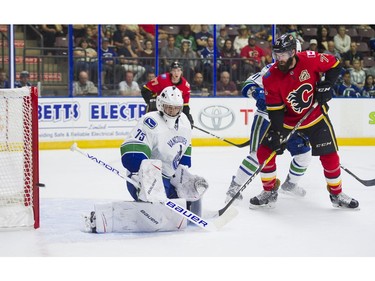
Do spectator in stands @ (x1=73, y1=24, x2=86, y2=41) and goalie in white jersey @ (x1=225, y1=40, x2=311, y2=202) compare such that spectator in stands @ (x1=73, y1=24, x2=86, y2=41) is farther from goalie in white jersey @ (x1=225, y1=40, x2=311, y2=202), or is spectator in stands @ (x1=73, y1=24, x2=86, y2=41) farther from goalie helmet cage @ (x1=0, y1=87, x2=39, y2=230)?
goalie helmet cage @ (x1=0, y1=87, x2=39, y2=230)

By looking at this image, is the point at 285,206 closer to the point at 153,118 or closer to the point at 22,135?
the point at 153,118

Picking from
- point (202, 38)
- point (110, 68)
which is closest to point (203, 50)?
point (202, 38)

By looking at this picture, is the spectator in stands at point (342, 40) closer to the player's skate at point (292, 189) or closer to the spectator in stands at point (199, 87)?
the spectator in stands at point (199, 87)

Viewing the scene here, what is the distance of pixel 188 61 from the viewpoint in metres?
8.87

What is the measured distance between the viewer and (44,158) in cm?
724

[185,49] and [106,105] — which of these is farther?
[185,49]

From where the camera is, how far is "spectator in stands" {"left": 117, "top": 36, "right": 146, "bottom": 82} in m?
8.70

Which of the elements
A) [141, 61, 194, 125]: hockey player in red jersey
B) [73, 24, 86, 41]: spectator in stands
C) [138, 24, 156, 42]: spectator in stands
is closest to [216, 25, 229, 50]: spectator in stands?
[138, 24, 156, 42]: spectator in stands

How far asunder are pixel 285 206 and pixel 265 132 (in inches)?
19.5

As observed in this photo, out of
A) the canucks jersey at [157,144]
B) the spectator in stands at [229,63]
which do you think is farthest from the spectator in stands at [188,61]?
the canucks jersey at [157,144]

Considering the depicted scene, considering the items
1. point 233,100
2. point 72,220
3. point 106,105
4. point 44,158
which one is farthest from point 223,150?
point 72,220

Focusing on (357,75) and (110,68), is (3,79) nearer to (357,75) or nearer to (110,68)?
(110,68)

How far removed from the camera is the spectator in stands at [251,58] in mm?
9016

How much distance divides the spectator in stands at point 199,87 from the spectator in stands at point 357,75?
6.10 feet
